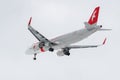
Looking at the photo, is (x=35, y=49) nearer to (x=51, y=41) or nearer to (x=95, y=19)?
(x=51, y=41)

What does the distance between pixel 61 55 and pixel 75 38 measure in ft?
42.0

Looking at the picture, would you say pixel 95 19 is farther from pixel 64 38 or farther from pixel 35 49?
pixel 35 49

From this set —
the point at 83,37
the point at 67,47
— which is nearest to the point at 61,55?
the point at 67,47

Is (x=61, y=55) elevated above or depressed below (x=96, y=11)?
below

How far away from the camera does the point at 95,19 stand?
534 ft

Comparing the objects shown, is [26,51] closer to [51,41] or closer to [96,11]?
[51,41]

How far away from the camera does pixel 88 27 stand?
531 feet

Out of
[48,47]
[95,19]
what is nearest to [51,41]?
[48,47]

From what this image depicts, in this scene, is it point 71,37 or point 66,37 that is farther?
point 66,37

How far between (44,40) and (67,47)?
33.1 feet

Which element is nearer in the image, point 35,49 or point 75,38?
point 75,38

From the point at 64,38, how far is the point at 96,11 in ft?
33.0

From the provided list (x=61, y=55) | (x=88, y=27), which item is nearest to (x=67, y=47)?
(x=61, y=55)

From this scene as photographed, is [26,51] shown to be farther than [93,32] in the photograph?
Yes
